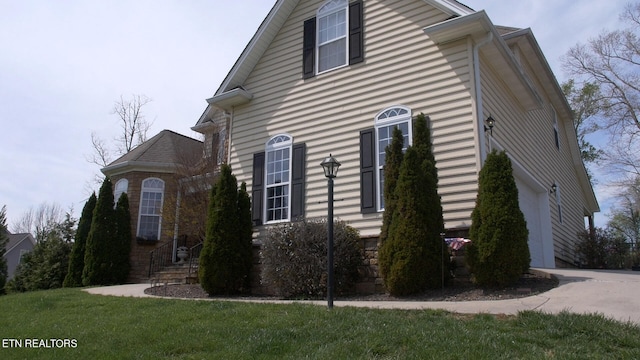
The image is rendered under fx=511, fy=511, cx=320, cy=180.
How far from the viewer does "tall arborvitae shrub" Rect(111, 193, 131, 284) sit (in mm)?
15859

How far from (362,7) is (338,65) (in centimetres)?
135

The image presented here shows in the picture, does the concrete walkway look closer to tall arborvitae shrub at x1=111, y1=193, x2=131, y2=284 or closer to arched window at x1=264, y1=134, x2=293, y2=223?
arched window at x1=264, y1=134, x2=293, y2=223

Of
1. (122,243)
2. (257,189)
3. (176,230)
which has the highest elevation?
(257,189)

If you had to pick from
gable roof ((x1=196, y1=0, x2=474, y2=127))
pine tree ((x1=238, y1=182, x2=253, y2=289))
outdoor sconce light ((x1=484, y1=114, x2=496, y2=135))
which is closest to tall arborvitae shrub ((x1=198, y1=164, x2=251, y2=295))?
pine tree ((x1=238, y1=182, x2=253, y2=289))

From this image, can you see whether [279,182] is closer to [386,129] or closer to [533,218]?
[386,129]

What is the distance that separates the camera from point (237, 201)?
1067 cm

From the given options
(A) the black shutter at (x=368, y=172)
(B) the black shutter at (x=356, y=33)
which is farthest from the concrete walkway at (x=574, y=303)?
(B) the black shutter at (x=356, y=33)

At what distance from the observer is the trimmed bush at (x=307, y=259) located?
9000 mm

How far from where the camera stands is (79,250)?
16203mm

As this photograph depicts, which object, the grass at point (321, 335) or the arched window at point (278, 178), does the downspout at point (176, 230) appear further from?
the grass at point (321, 335)

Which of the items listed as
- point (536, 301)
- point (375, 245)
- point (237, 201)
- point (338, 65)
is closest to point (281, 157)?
point (237, 201)

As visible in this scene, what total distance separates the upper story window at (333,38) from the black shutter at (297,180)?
182cm

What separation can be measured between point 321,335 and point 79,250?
1341cm

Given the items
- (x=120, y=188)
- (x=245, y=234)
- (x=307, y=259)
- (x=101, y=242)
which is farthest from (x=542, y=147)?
(x=120, y=188)
